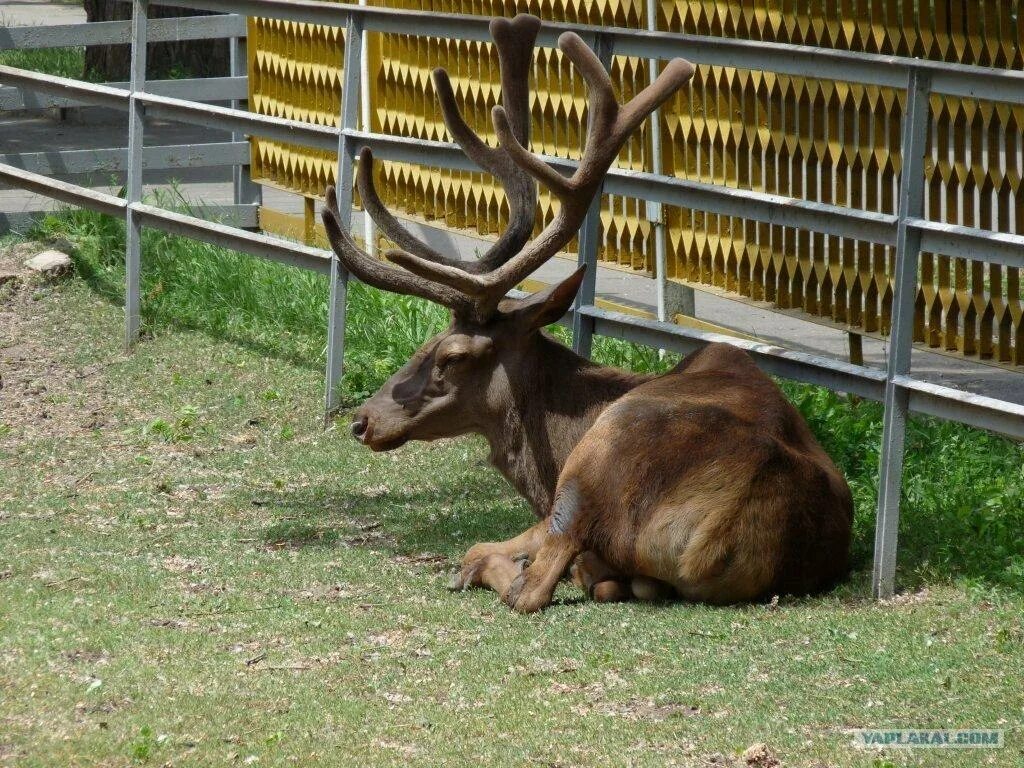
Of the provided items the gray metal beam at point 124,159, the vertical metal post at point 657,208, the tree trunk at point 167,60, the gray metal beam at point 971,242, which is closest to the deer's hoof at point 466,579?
the gray metal beam at point 971,242

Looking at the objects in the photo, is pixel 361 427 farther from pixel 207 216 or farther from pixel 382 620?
pixel 207 216

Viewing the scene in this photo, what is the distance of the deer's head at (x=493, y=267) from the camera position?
6.18m

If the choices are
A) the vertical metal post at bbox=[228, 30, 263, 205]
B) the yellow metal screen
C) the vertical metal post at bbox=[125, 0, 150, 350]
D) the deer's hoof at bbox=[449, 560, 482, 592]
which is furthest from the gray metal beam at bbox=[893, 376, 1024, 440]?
the vertical metal post at bbox=[228, 30, 263, 205]

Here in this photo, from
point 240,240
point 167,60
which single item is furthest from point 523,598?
point 167,60

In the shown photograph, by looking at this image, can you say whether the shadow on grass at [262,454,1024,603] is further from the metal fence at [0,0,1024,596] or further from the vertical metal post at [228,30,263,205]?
the vertical metal post at [228,30,263,205]

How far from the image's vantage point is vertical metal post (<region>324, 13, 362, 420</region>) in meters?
8.37

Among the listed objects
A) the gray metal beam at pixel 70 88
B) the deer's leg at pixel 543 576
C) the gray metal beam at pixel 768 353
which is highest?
the gray metal beam at pixel 70 88

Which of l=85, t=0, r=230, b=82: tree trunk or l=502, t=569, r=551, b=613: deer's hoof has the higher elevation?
l=85, t=0, r=230, b=82: tree trunk

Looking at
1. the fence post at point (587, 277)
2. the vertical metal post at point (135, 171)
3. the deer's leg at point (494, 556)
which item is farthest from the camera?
the vertical metal post at point (135, 171)

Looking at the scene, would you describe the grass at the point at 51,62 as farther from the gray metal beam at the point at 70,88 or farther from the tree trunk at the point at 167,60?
the gray metal beam at the point at 70,88

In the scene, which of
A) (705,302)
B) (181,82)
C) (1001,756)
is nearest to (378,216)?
(1001,756)

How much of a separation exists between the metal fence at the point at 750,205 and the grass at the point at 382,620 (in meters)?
0.63

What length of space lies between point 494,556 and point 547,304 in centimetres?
103

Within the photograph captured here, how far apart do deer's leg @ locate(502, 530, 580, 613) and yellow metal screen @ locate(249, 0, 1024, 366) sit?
193 centimetres
